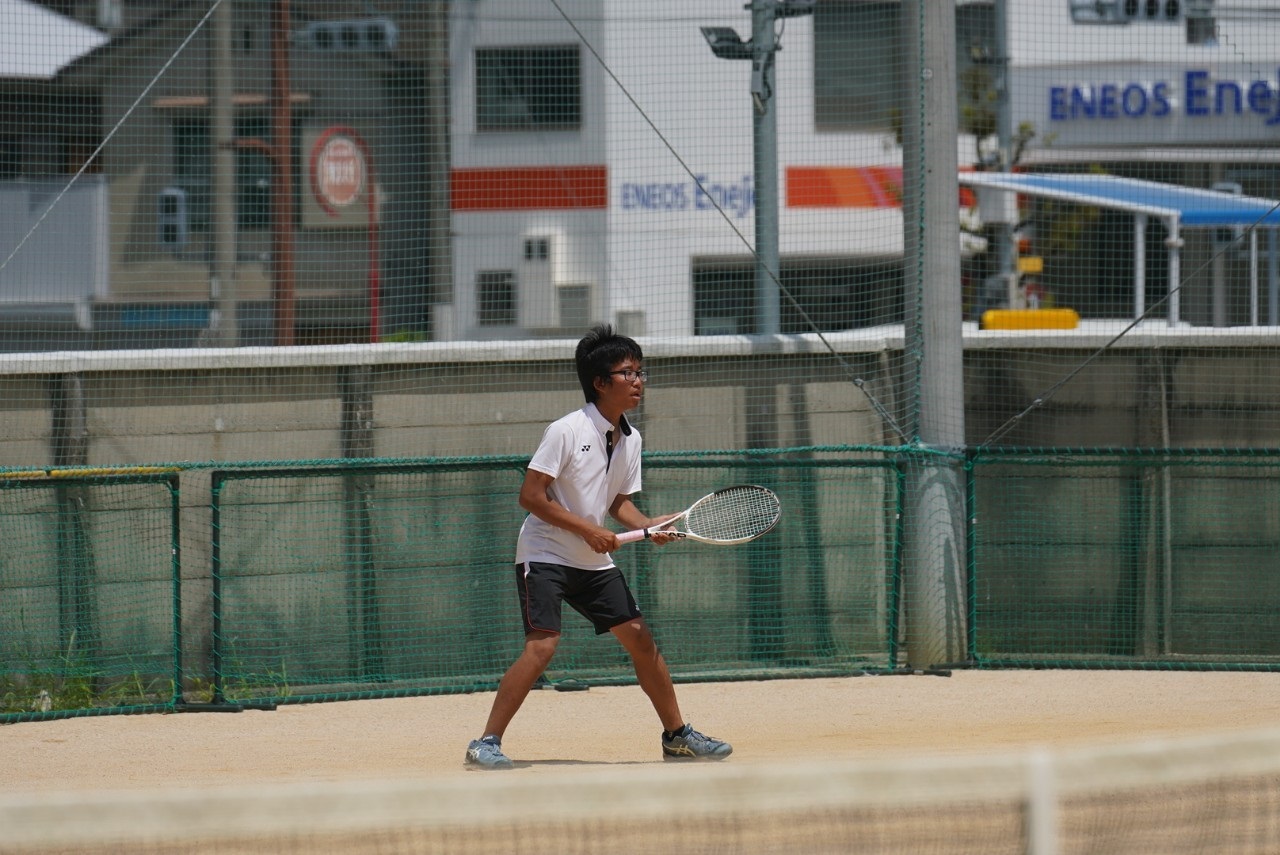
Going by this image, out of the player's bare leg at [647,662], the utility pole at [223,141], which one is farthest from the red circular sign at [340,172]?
the player's bare leg at [647,662]

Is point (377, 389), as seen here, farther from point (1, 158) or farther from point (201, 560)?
point (1, 158)

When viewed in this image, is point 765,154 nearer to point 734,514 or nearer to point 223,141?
point 734,514

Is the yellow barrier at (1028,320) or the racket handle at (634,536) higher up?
the yellow barrier at (1028,320)

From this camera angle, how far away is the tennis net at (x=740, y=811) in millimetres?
3115

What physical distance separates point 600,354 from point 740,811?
2901 millimetres

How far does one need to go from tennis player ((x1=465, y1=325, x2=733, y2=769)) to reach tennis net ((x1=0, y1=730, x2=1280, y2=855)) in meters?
2.12

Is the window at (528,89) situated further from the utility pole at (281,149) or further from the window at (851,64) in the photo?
the window at (851,64)

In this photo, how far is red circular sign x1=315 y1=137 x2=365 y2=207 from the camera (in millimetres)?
20398

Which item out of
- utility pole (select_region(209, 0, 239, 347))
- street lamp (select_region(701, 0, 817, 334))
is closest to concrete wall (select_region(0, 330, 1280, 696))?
street lamp (select_region(701, 0, 817, 334))

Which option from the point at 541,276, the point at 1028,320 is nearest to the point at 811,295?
the point at 1028,320

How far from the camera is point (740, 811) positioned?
141 inches

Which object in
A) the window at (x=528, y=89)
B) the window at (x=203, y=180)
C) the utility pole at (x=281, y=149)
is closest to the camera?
the utility pole at (x=281, y=149)

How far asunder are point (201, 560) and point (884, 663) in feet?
12.7

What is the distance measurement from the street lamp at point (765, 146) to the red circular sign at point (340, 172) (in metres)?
9.83
